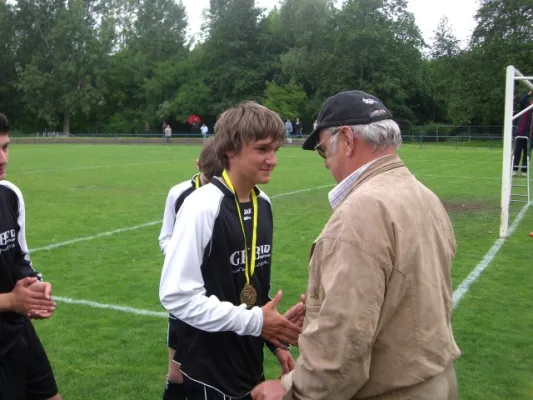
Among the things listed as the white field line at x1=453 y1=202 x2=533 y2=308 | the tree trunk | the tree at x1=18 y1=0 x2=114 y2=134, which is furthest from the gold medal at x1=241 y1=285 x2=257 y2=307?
the tree trunk

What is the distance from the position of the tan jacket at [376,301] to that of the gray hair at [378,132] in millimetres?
118

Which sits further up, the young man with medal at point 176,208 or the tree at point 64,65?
the tree at point 64,65

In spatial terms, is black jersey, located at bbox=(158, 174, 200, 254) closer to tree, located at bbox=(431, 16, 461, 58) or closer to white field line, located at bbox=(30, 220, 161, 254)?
white field line, located at bbox=(30, 220, 161, 254)

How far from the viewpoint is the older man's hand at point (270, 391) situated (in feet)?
7.22

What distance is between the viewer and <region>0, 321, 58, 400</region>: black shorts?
3189mm

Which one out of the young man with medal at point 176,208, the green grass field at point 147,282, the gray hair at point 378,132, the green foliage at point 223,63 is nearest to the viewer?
the gray hair at point 378,132

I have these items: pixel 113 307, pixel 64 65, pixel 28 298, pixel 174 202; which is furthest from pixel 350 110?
pixel 64 65

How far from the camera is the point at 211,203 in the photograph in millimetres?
2697

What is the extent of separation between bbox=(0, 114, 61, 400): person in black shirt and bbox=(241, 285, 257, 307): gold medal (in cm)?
110

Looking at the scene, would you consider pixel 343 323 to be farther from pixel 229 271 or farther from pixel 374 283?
pixel 229 271

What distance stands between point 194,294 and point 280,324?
0.42 metres

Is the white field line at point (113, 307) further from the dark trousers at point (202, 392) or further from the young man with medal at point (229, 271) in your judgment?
the dark trousers at point (202, 392)

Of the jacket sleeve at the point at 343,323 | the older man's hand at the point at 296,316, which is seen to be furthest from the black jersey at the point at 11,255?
the jacket sleeve at the point at 343,323

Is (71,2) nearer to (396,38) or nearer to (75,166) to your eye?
(396,38)
